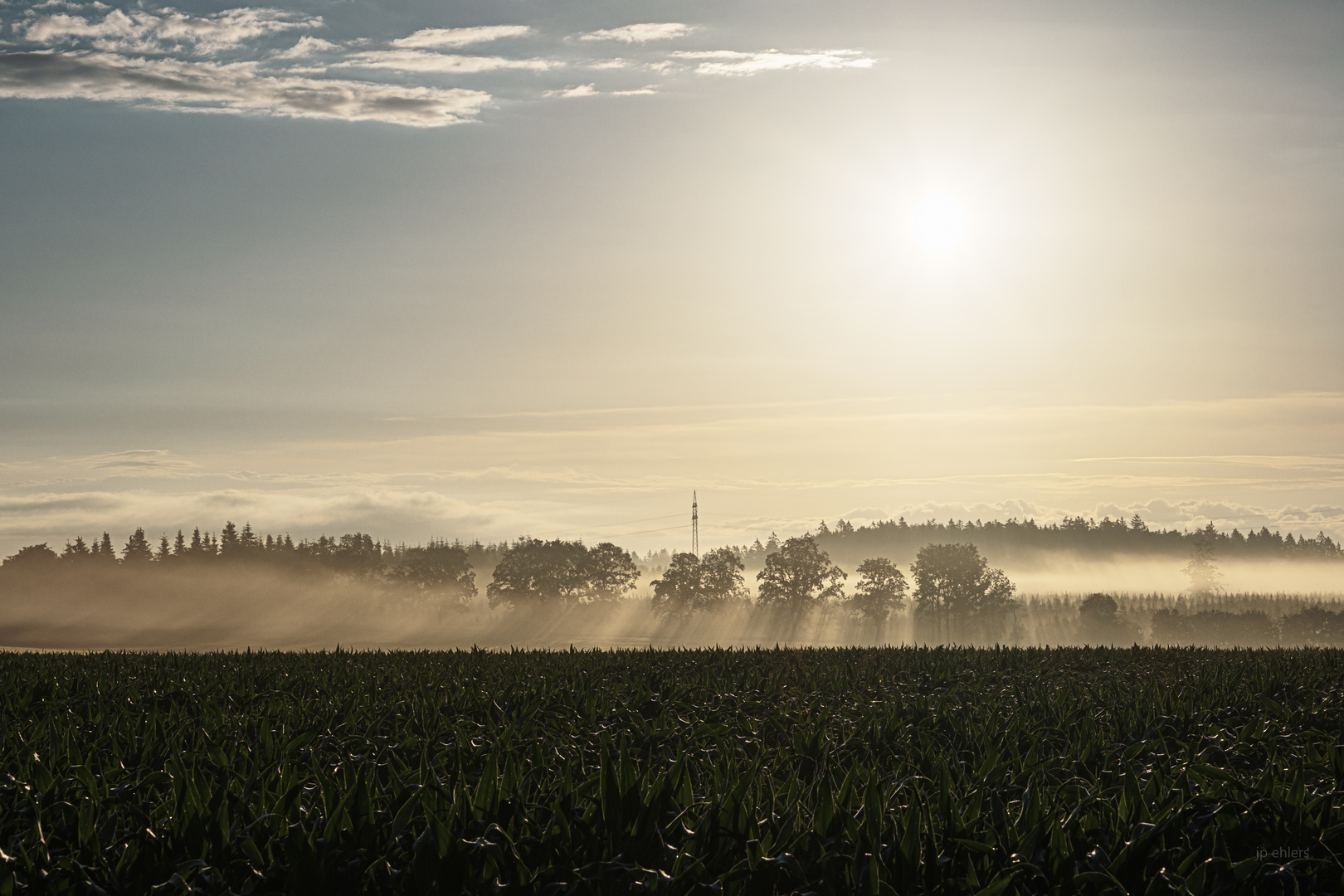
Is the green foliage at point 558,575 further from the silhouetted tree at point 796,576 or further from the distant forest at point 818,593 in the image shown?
the silhouetted tree at point 796,576

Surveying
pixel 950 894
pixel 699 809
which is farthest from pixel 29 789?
pixel 950 894

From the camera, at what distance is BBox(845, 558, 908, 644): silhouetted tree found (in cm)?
8981

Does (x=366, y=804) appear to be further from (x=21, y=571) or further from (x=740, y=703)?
(x=21, y=571)

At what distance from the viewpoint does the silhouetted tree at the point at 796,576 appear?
8856 centimetres

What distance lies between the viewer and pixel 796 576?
88.9 metres

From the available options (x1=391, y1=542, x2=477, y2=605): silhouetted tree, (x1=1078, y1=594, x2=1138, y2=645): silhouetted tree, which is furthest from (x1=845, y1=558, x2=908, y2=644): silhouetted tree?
(x1=391, y1=542, x2=477, y2=605): silhouetted tree

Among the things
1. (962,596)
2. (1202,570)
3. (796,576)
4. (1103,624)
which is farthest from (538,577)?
(1202,570)

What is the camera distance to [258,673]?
1448cm

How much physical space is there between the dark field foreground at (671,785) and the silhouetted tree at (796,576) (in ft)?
247

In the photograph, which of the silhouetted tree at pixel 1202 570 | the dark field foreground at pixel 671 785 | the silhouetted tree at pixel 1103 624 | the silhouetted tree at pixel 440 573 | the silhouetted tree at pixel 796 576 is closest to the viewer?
the dark field foreground at pixel 671 785

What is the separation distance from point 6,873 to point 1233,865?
237 inches


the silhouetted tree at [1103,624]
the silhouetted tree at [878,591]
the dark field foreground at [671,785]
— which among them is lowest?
the silhouetted tree at [1103,624]

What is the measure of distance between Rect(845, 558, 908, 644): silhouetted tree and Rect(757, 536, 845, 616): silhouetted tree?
249 centimetres

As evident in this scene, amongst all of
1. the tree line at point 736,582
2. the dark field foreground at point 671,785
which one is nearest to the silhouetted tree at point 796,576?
the tree line at point 736,582
